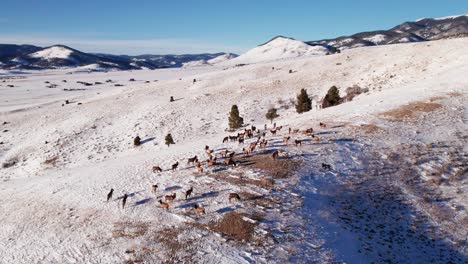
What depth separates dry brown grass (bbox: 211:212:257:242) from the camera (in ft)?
55.4

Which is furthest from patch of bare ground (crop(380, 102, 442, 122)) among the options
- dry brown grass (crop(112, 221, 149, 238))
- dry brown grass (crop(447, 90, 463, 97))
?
dry brown grass (crop(112, 221, 149, 238))

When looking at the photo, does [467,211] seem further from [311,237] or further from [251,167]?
[251,167]

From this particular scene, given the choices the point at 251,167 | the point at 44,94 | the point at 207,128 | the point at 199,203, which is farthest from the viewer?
the point at 44,94

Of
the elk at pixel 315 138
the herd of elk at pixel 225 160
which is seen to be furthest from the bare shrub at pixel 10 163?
the elk at pixel 315 138

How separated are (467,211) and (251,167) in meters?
13.6

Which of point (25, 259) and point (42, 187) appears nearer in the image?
point (25, 259)

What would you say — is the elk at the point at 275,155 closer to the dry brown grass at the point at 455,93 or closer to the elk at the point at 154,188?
the elk at the point at 154,188

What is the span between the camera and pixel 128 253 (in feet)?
53.4

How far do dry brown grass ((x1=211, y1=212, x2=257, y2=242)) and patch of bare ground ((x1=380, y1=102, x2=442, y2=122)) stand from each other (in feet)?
74.8

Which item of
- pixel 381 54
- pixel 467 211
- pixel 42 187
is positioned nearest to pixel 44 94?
pixel 42 187

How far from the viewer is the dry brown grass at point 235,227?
16.9 m

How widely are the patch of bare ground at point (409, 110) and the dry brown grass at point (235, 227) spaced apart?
74.8 feet

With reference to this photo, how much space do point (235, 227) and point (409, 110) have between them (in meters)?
27.3

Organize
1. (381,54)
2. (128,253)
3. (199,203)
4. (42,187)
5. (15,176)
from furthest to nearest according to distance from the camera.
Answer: (381,54) < (15,176) < (42,187) < (199,203) < (128,253)
